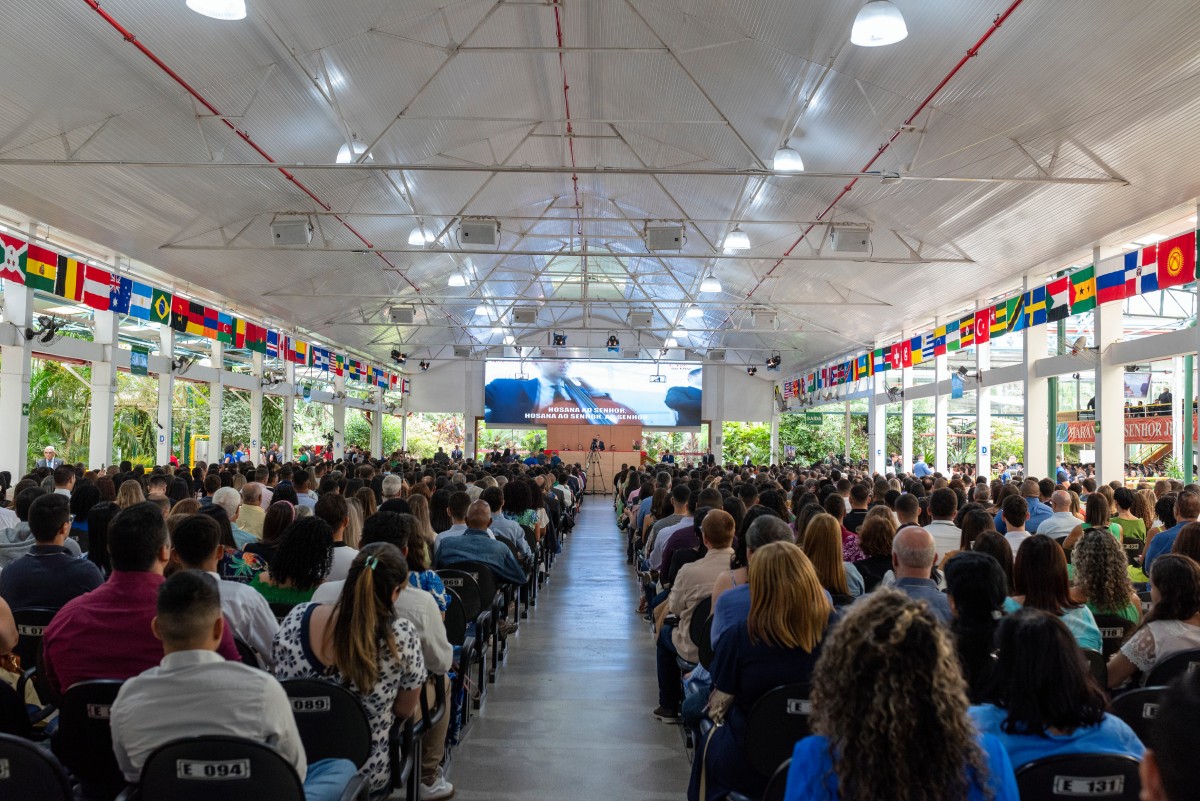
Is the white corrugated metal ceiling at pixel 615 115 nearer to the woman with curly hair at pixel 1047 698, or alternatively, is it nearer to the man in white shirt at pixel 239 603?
the man in white shirt at pixel 239 603

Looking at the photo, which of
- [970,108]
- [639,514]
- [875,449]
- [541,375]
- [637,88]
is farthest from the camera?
[541,375]

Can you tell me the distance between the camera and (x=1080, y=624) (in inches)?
142

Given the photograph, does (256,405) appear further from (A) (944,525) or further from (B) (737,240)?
(A) (944,525)

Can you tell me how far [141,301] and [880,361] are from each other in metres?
15.5

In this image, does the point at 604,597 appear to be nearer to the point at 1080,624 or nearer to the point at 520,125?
the point at 1080,624

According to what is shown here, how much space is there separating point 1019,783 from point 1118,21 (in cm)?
773


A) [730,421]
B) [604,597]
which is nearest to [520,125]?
[604,597]

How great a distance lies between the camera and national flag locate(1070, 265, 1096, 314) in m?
12.6

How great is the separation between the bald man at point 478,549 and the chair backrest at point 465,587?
0.53m

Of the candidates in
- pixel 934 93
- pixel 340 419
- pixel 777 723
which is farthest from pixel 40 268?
pixel 340 419

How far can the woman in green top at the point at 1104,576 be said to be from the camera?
4004 mm

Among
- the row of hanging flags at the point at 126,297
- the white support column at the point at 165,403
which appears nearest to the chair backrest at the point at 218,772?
the row of hanging flags at the point at 126,297

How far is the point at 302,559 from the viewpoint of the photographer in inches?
153

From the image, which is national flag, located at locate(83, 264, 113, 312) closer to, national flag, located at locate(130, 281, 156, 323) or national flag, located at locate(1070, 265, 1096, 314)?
national flag, located at locate(130, 281, 156, 323)
